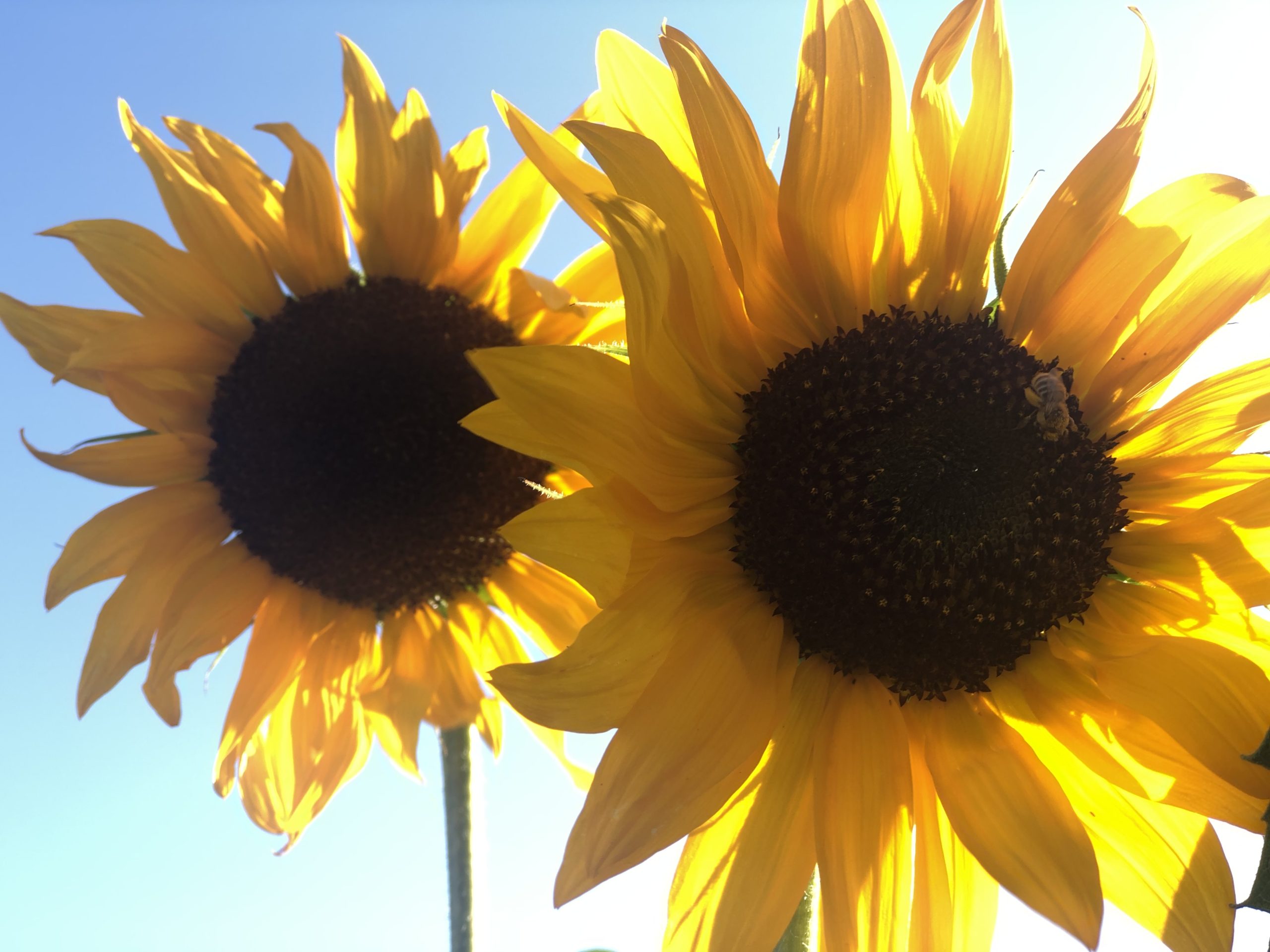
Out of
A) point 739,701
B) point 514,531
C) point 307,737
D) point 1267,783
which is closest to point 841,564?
point 739,701

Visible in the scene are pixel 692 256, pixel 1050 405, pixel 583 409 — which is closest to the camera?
pixel 583 409

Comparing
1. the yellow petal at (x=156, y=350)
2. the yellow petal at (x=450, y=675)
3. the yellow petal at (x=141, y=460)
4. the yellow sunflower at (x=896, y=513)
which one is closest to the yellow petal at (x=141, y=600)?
the yellow petal at (x=141, y=460)

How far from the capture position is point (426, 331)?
2.53 meters

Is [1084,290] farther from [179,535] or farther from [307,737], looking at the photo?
[179,535]

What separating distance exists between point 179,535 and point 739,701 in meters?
1.67

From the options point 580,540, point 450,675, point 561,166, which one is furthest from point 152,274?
point 580,540

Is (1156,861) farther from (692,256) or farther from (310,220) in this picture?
(310,220)

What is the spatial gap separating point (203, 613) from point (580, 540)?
1.53m

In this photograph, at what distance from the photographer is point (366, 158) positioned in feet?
8.23

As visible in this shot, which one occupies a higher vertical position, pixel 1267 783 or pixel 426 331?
pixel 426 331

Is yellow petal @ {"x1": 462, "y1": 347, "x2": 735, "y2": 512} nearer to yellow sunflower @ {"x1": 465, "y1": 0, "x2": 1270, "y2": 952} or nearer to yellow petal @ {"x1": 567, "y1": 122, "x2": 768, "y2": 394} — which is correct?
yellow sunflower @ {"x1": 465, "y1": 0, "x2": 1270, "y2": 952}

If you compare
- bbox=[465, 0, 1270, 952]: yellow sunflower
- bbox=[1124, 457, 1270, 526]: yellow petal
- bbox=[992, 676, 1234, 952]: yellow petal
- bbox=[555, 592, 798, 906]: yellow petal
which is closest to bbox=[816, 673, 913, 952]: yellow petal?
bbox=[465, 0, 1270, 952]: yellow sunflower

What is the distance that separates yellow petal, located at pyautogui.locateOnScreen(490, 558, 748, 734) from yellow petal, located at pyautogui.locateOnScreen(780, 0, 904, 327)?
62 cm

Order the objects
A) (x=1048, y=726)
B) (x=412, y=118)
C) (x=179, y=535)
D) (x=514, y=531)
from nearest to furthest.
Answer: (x=514, y=531), (x=1048, y=726), (x=412, y=118), (x=179, y=535)
